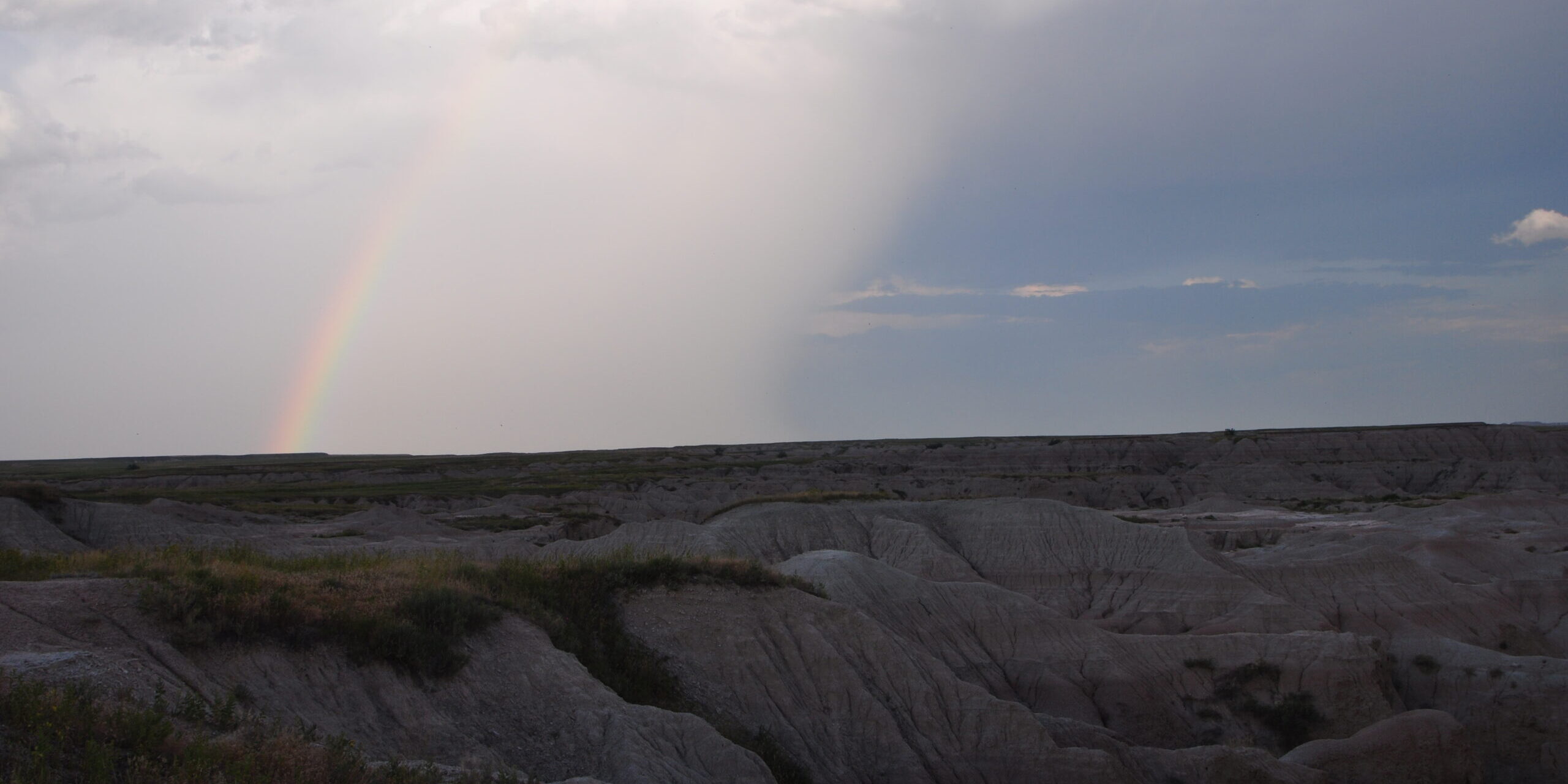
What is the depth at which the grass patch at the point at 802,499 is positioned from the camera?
55.4 m

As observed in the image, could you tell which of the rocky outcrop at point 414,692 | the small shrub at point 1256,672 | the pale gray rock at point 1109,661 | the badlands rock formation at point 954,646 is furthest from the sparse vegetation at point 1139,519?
the rocky outcrop at point 414,692

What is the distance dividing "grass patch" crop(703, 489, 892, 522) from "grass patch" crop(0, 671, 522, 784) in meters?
43.5

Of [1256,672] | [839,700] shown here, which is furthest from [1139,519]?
[839,700]

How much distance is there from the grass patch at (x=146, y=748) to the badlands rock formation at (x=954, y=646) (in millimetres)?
1457

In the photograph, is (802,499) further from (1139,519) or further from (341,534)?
(1139,519)

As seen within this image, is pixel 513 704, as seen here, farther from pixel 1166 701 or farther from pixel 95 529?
pixel 95 529

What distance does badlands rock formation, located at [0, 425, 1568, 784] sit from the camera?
14156 millimetres

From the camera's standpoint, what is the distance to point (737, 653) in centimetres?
2081

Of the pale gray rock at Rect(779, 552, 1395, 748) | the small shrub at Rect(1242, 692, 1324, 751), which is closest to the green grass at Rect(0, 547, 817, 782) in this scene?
the pale gray rock at Rect(779, 552, 1395, 748)

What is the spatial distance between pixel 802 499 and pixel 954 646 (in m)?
26.8

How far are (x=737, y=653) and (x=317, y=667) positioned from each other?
8.93 metres

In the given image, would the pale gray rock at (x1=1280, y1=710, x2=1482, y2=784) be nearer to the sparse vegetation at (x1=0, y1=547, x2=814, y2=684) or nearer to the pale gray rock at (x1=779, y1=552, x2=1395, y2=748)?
the pale gray rock at (x1=779, y1=552, x2=1395, y2=748)

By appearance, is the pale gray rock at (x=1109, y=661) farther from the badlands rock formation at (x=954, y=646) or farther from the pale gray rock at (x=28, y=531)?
the pale gray rock at (x=28, y=531)

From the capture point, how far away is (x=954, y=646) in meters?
30.6
